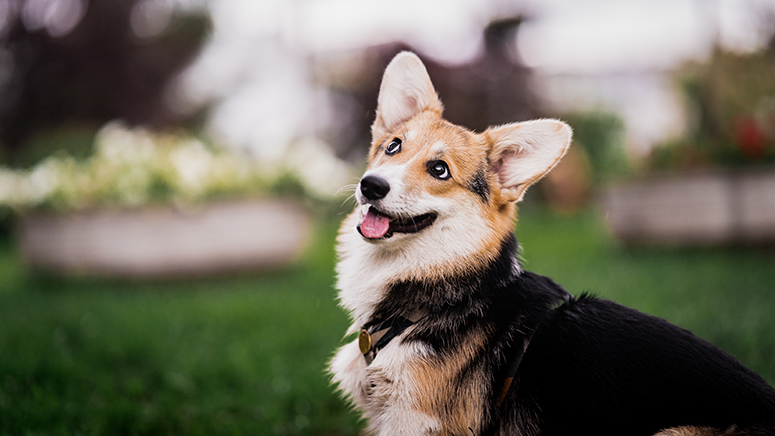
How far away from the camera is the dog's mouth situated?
85.6 inches

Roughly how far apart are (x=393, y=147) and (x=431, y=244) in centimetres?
58

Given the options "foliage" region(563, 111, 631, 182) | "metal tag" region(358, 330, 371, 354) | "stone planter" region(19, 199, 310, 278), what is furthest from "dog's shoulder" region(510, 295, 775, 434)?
"foliage" region(563, 111, 631, 182)

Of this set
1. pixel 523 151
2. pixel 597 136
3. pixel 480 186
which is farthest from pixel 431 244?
pixel 597 136

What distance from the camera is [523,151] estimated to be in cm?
238

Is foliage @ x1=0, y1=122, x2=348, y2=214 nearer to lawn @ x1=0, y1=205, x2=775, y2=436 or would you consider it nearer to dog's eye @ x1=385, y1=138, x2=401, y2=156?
lawn @ x1=0, y1=205, x2=775, y2=436

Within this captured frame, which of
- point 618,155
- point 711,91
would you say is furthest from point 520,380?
point 618,155

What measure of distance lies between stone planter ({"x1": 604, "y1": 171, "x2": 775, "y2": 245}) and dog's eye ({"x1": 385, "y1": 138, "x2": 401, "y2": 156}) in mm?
7397

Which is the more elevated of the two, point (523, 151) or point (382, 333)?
point (523, 151)

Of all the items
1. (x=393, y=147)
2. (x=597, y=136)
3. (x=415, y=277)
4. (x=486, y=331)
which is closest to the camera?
(x=486, y=331)

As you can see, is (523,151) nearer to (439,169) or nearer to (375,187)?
(439,169)

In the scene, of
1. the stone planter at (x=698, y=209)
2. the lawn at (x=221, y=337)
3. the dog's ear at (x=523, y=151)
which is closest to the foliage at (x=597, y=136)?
the stone planter at (x=698, y=209)

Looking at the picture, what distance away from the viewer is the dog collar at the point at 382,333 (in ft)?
6.99

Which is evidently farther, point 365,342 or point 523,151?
point 523,151

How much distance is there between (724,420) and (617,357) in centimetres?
39
